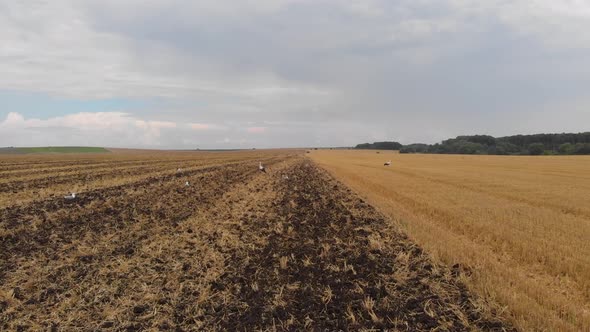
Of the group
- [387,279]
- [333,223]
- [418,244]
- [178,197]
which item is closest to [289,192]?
[178,197]

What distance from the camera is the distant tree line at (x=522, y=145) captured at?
9703 centimetres

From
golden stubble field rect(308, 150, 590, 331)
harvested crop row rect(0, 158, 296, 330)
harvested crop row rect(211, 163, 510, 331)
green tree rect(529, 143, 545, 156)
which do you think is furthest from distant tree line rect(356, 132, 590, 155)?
harvested crop row rect(0, 158, 296, 330)

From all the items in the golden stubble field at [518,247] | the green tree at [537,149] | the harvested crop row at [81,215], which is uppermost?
the green tree at [537,149]

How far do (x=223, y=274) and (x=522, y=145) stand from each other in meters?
140

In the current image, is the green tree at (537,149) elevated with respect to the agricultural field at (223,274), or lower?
elevated

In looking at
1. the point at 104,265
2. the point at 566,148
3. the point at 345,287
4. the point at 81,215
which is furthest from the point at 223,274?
the point at 566,148

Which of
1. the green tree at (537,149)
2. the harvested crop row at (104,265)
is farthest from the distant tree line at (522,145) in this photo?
the harvested crop row at (104,265)

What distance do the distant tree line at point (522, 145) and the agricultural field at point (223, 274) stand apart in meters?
109

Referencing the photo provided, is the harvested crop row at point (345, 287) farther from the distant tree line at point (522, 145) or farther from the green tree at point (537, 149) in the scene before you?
the green tree at point (537, 149)

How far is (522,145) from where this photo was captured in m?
120

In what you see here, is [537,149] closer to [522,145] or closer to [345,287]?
[522,145]

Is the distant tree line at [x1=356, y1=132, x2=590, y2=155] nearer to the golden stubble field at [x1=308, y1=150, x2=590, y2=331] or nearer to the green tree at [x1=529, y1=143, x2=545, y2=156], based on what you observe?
the green tree at [x1=529, y1=143, x2=545, y2=156]

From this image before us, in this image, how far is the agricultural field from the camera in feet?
16.5

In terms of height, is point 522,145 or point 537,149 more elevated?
point 522,145
